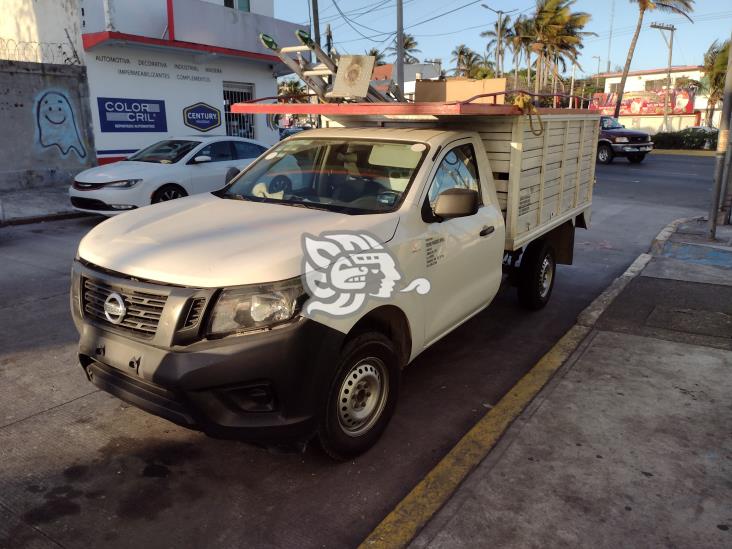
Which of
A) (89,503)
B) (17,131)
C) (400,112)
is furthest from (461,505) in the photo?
(17,131)

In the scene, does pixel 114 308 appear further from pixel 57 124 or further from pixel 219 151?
pixel 57 124

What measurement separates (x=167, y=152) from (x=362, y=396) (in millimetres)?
8489

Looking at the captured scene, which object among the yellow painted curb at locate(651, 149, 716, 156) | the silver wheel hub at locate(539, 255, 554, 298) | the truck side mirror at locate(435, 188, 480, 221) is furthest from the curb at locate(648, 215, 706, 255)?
the yellow painted curb at locate(651, 149, 716, 156)

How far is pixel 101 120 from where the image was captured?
1443cm

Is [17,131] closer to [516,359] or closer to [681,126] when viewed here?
[516,359]

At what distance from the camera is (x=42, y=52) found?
602 inches

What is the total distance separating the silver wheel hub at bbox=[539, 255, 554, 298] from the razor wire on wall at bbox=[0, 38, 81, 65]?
1281 cm

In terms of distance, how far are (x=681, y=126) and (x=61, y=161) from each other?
196 feet

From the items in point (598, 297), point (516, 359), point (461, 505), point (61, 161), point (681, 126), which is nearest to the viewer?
point (461, 505)

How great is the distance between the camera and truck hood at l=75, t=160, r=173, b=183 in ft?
32.0

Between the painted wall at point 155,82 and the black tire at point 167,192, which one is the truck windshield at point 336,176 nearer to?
the black tire at point 167,192

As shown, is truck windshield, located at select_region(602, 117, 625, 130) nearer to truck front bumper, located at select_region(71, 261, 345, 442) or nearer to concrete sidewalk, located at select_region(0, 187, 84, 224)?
concrete sidewalk, located at select_region(0, 187, 84, 224)

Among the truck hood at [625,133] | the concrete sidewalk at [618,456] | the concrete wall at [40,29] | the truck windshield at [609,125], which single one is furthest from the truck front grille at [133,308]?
the truck windshield at [609,125]

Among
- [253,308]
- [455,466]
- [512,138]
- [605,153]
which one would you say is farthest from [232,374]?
[605,153]
